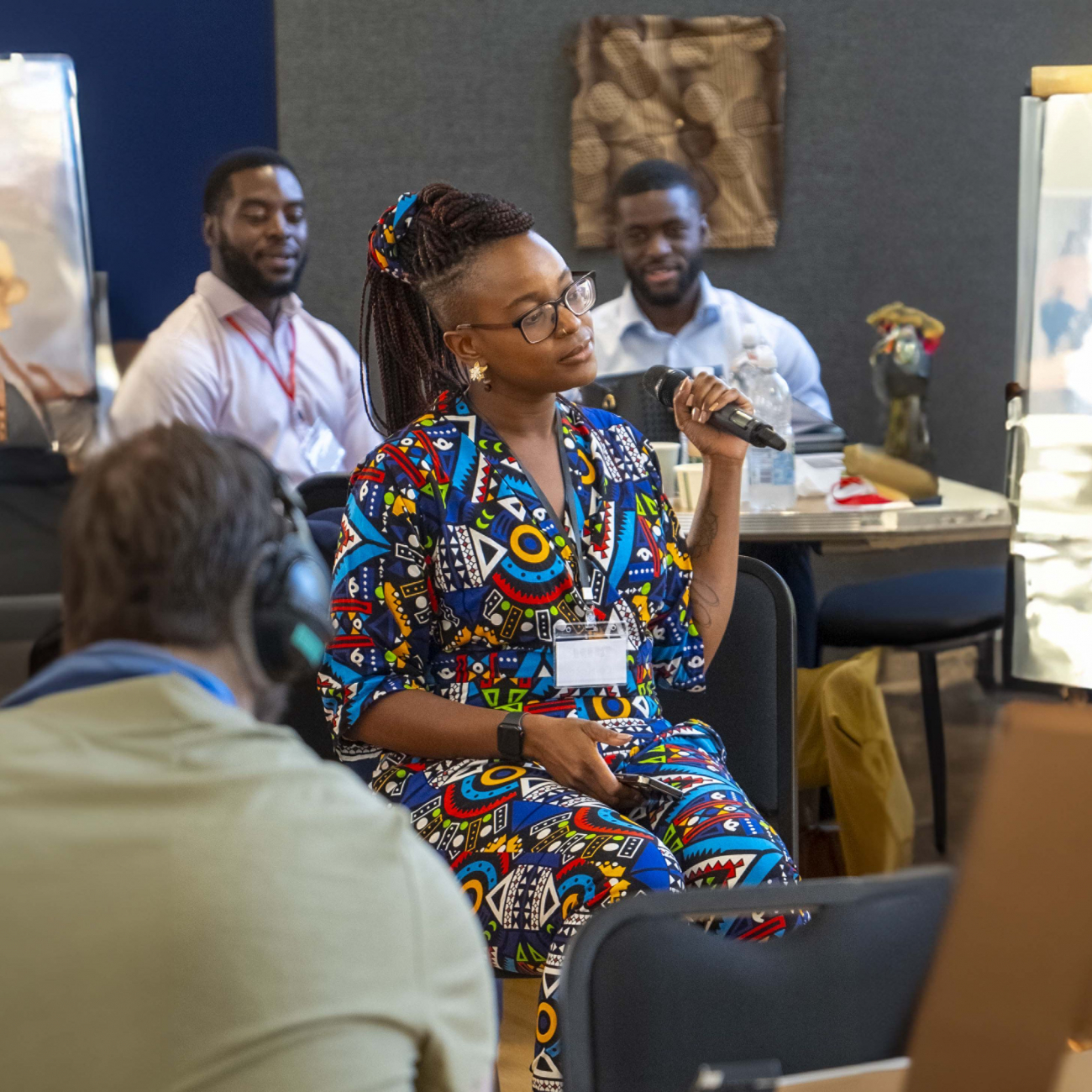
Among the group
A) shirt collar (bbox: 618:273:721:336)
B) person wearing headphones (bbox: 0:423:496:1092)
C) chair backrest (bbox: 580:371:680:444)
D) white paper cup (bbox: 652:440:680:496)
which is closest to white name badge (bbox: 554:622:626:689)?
person wearing headphones (bbox: 0:423:496:1092)

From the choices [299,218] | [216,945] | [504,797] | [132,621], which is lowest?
[504,797]

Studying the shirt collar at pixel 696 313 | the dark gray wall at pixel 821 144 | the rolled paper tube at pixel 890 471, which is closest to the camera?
the rolled paper tube at pixel 890 471

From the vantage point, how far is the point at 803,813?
2.81 metres

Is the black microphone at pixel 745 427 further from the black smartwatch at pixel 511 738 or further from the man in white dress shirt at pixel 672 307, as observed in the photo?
the man in white dress shirt at pixel 672 307

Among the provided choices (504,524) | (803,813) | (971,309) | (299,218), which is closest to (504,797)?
(504,524)

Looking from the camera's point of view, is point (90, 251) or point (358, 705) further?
point (90, 251)

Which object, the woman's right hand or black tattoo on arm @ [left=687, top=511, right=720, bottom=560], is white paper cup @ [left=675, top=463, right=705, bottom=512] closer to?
black tattoo on arm @ [left=687, top=511, right=720, bottom=560]

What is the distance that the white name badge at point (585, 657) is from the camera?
156 centimetres

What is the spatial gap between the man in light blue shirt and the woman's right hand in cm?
222

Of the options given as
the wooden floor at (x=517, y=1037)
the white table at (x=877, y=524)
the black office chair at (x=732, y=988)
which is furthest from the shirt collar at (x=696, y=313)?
the black office chair at (x=732, y=988)

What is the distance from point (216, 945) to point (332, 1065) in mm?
89

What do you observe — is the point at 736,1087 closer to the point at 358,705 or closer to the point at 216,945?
the point at 216,945

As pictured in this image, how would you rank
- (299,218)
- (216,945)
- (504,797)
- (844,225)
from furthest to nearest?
(844,225) < (299,218) < (504,797) < (216,945)

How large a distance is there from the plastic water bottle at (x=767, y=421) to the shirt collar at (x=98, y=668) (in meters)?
1.76
